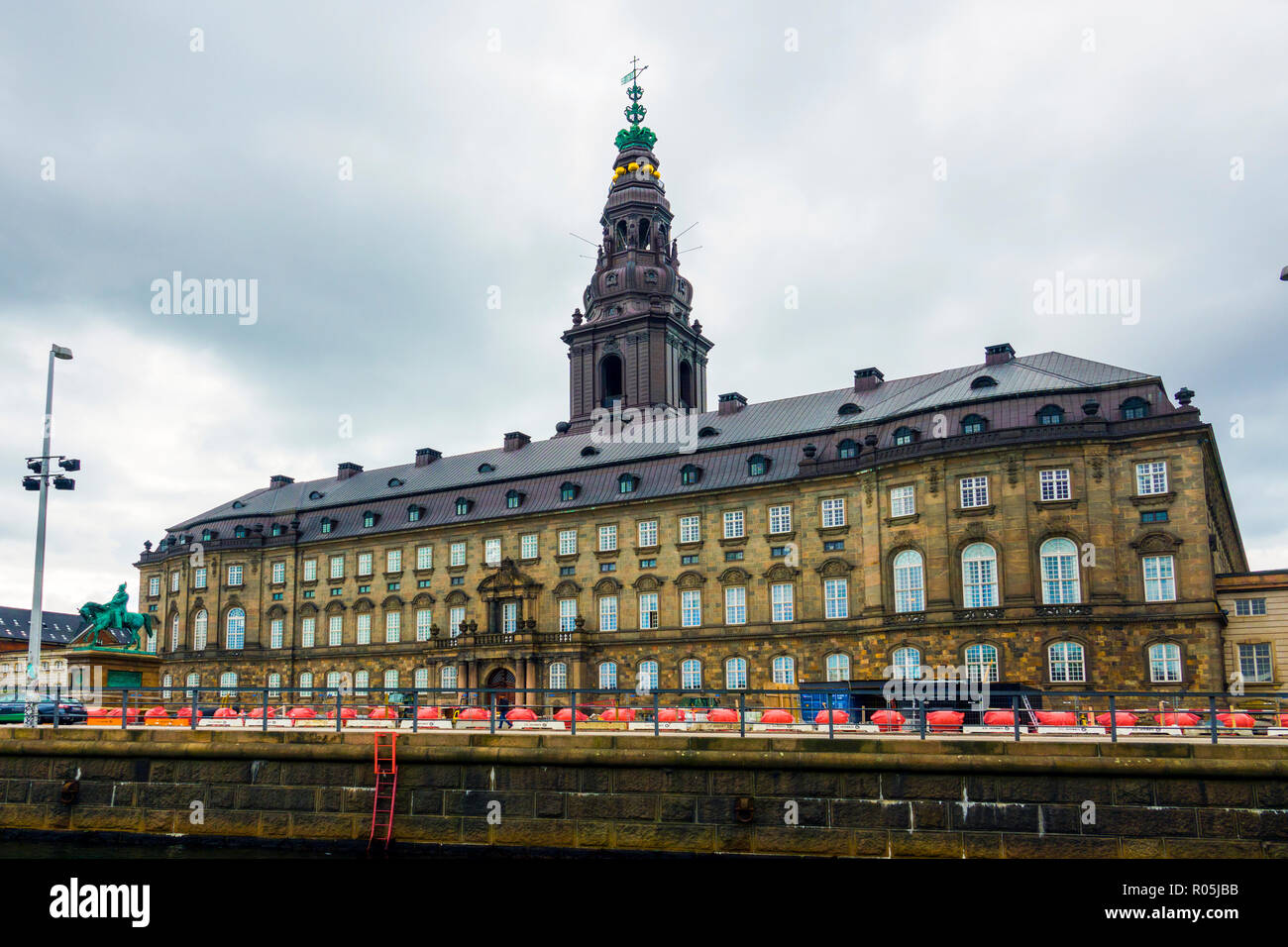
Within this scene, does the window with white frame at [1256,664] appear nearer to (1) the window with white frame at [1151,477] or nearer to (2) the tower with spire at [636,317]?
(1) the window with white frame at [1151,477]

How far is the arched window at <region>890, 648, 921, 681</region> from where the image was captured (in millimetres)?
54719

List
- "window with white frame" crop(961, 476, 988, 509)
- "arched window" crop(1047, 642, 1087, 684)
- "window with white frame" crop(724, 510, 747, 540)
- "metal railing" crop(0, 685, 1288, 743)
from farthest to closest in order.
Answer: "window with white frame" crop(724, 510, 747, 540) → "window with white frame" crop(961, 476, 988, 509) → "arched window" crop(1047, 642, 1087, 684) → "metal railing" crop(0, 685, 1288, 743)

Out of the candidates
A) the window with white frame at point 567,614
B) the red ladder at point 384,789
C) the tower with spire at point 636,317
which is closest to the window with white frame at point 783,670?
the window with white frame at point 567,614

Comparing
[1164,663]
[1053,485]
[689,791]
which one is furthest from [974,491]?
[689,791]

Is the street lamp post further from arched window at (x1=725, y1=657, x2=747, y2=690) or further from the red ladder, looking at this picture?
arched window at (x1=725, y1=657, x2=747, y2=690)

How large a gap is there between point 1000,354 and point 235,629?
187ft

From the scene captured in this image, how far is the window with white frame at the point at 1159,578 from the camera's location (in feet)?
170

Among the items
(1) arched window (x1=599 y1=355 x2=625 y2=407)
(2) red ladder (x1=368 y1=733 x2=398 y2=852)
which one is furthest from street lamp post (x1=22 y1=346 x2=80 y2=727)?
(1) arched window (x1=599 y1=355 x2=625 y2=407)

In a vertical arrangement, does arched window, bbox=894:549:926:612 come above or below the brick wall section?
above

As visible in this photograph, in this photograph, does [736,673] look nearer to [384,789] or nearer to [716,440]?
[716,440]

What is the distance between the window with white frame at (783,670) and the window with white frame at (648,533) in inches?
422

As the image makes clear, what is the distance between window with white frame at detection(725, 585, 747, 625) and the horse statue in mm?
31084
